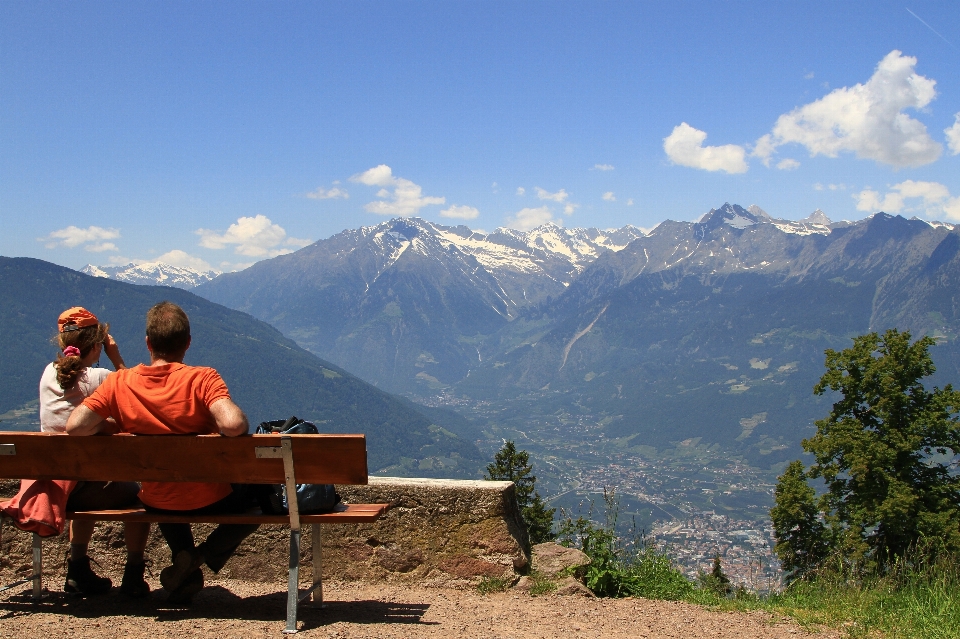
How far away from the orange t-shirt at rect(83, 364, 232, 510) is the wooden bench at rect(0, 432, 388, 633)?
12 centimetres

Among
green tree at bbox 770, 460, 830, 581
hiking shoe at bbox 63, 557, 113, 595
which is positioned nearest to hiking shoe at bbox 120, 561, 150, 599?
hiking shoe at bbox 63, 557, 113, 595

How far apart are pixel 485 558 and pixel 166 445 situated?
2637mm

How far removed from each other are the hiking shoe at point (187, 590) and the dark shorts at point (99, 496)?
2.24 ft

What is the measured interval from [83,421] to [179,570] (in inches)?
43.4

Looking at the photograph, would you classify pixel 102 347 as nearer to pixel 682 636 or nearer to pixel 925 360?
pixel 682 636

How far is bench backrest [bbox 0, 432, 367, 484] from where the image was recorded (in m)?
4.32

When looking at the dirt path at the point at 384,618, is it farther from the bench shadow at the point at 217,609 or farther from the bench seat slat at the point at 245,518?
the bench seat slat at the point at 245,518

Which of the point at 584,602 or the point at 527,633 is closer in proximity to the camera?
the point at 527,633

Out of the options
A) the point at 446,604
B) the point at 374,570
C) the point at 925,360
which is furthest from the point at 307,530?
the point at 925,360

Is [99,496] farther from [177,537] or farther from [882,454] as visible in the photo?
[882,454]

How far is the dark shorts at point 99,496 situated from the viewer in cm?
496

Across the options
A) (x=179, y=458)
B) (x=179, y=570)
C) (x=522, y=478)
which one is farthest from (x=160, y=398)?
(x=522, y=478)

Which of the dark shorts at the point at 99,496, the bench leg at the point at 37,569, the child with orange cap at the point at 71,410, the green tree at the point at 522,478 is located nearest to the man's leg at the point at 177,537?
the child with orange cap at the point at 71,410

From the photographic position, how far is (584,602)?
5395 millimetres
